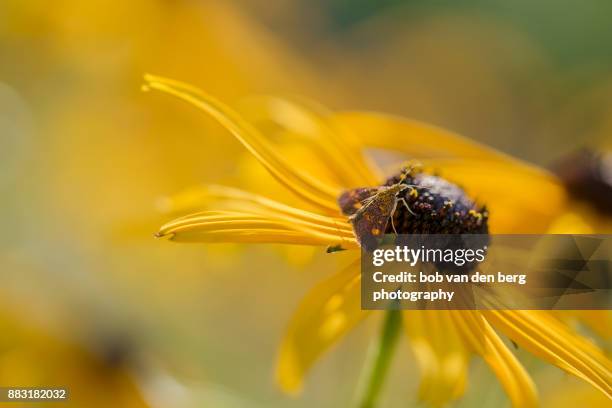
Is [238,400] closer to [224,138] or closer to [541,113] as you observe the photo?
[224,138]

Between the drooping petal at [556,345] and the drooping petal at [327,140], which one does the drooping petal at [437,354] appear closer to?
the drooping petal at [556,345]

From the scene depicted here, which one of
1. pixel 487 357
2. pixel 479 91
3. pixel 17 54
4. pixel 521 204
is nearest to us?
pixel 487 357

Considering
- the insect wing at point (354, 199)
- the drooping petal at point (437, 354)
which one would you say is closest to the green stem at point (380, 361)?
the drooping petal at point (437, 354)

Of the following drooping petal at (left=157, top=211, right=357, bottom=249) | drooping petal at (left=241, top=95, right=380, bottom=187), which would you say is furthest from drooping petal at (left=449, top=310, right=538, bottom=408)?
drooping petal at (left=241, top=95, right=380, bottom=187)

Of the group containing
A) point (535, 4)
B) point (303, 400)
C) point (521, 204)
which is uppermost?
point (535, 4)

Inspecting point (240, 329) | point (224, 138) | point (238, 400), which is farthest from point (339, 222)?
point (224, 138)

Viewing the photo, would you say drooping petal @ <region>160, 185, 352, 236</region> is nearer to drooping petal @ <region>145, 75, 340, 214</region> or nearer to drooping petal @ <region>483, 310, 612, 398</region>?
drooping petal @ <region>145, 75, 340, 214</region>
